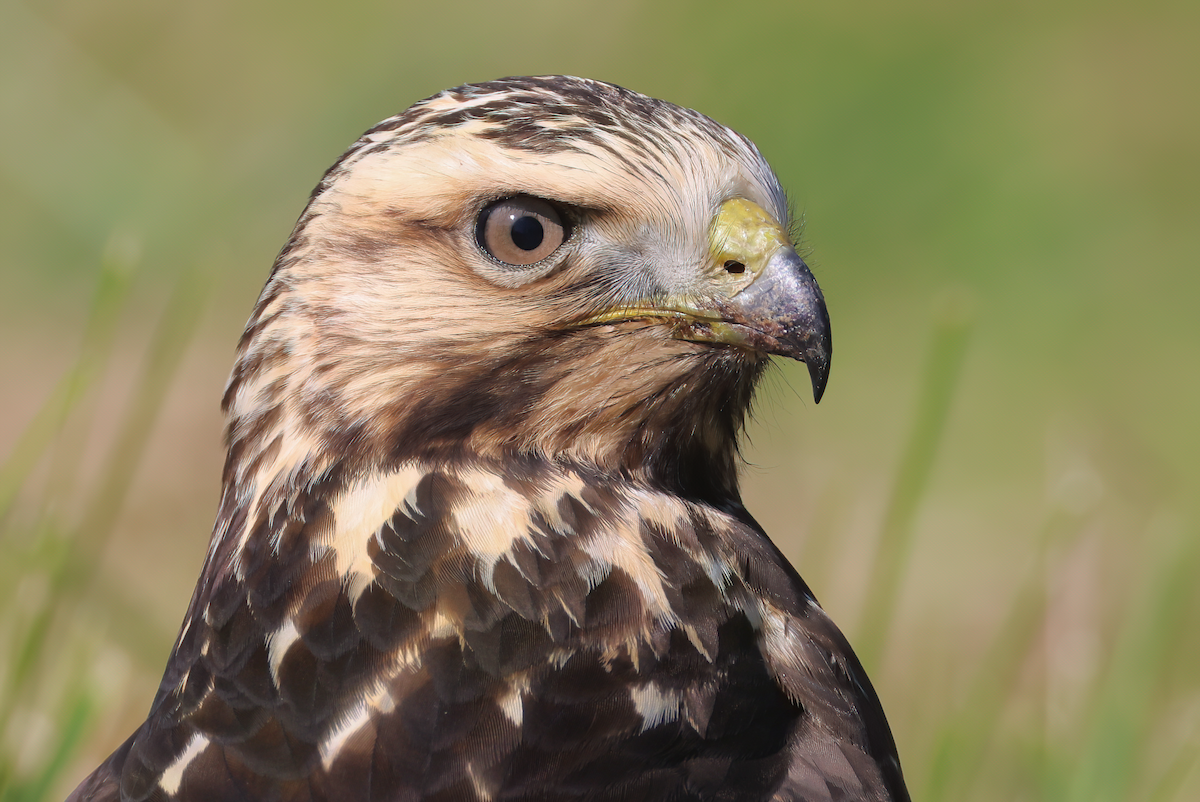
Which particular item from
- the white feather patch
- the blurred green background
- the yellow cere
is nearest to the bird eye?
the yellow cere

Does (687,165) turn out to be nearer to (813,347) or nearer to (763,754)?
(813,347)

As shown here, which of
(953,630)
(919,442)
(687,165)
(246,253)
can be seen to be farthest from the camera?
(246,253)

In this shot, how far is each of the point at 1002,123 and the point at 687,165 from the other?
327 inches

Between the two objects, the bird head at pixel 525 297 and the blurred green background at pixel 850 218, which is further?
the blurred green background at pixel 850 218

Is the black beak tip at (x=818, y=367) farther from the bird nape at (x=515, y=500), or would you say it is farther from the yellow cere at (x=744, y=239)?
the yellow cere at (x=744, y=239)

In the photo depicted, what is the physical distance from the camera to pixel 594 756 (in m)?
2.02

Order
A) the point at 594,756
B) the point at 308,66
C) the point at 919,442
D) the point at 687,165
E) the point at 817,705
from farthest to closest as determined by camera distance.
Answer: the point at 308,66 < the point at 919,442 < the point at 687,165 < the point at 817,705 < the point at 594,756

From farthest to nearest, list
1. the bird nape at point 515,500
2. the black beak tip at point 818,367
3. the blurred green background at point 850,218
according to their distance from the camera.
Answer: the blurred green background at point 850,218
the black beak tip at point 818,367
the bird nape at point 515,500

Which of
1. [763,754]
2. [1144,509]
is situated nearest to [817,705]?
[763,754]

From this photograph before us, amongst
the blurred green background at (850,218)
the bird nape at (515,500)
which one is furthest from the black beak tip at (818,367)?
the blurred green background at (850,218)

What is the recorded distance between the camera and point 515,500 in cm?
227

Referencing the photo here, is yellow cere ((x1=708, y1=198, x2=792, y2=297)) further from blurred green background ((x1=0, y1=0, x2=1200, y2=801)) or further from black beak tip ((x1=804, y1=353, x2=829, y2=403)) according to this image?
blurred green background ((x1=0, y1=0, x2=1200, y2=801))

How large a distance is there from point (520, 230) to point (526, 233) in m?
0.01

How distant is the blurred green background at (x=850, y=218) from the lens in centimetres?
725
